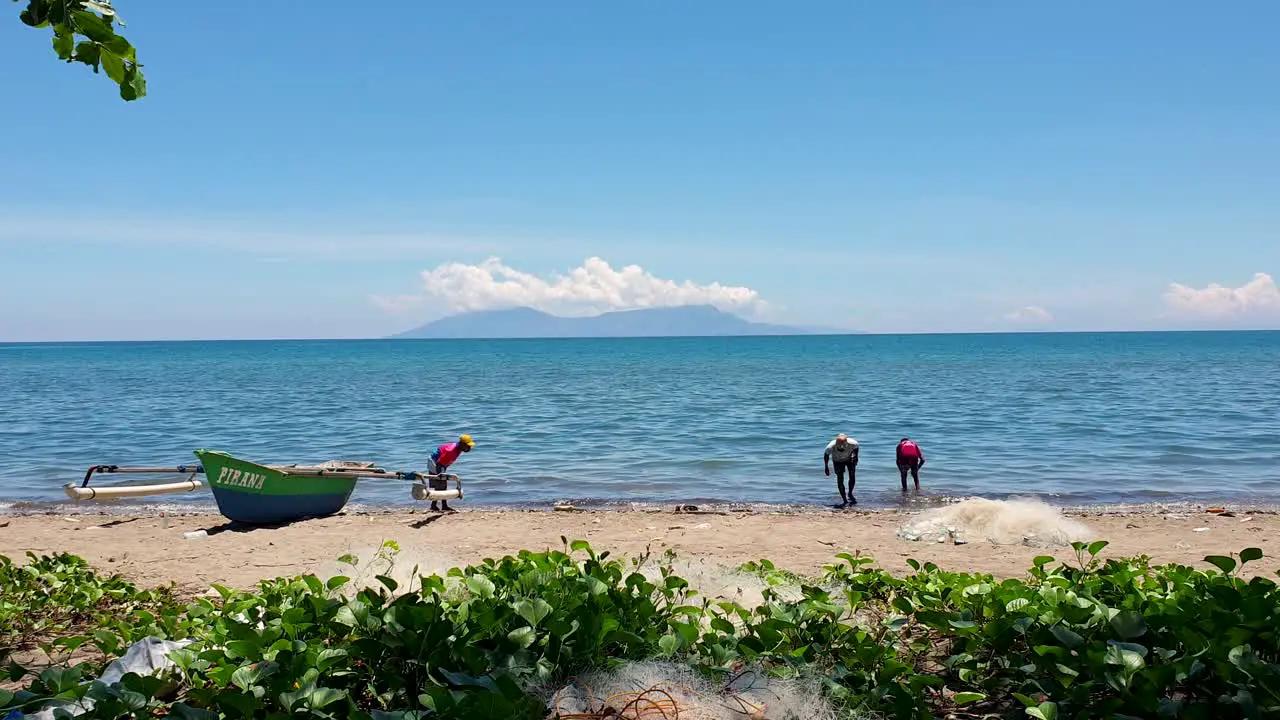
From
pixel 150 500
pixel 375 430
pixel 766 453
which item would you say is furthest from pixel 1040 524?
pixel 375 430

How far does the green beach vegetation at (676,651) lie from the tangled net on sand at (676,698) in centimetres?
2

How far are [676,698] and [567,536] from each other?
11.1 meters

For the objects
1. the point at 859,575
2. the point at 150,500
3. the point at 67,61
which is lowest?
the point at 150,500

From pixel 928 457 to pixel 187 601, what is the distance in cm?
2118

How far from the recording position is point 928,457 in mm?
24906

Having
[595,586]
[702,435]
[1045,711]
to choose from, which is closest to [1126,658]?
[1045,711]

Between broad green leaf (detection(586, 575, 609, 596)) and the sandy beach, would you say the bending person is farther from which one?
broad green leaf (detection(586, 575, 609, 596))

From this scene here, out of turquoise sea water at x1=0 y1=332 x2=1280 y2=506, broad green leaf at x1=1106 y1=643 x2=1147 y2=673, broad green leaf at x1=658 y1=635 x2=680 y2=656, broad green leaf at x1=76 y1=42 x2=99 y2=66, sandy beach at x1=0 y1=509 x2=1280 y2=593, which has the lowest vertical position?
turquoise sea water at x1=0 y1=332 x2=1280 y2=506

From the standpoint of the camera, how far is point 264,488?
14.8 meters

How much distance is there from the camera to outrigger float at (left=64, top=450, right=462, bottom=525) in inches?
568

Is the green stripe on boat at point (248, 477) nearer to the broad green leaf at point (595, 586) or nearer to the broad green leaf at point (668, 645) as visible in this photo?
the broad green leaf at point (595, 586)

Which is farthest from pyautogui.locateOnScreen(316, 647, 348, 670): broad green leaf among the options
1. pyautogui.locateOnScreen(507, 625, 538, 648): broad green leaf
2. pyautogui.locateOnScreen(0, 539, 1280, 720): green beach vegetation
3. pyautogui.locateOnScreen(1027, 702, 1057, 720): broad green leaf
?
pyautogui.locateOnScreen(1027, 702, 1057, 720): broad green leaf

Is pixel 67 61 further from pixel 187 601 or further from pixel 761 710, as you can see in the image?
pixel 187 601

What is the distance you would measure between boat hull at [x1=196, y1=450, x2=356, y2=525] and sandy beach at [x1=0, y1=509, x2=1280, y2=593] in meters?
0.40
